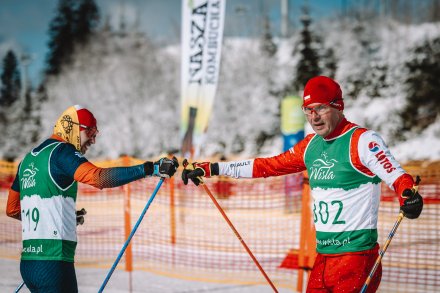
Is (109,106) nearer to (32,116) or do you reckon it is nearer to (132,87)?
(132,87)

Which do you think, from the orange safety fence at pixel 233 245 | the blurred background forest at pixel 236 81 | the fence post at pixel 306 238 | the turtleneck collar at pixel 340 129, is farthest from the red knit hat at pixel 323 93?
the blurred background forest at pixel 236 81

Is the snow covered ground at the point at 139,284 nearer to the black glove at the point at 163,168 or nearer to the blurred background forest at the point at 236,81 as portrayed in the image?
the black glove at the point at 163,168

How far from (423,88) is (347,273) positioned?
33.3 m

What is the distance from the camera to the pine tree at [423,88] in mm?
32562

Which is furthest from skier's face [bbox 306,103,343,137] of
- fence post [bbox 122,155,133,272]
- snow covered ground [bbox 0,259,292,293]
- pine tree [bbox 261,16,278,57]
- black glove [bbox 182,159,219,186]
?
pine tree [bbox 261,16,278,57]

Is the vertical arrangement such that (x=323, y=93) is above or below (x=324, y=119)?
above

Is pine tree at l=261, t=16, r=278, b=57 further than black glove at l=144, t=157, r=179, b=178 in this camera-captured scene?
Yes

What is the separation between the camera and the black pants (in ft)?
11.0

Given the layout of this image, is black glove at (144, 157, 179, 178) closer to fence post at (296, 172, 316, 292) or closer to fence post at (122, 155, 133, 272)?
fence post at (296, 172, 316, 292)

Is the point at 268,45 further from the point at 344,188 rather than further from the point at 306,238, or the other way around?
the point at 344,188

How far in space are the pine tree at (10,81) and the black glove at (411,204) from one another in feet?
176

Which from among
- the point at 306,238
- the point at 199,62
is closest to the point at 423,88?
the point at 199,62

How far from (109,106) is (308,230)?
41.4 metres

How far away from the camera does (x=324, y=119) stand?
11.1 feet
